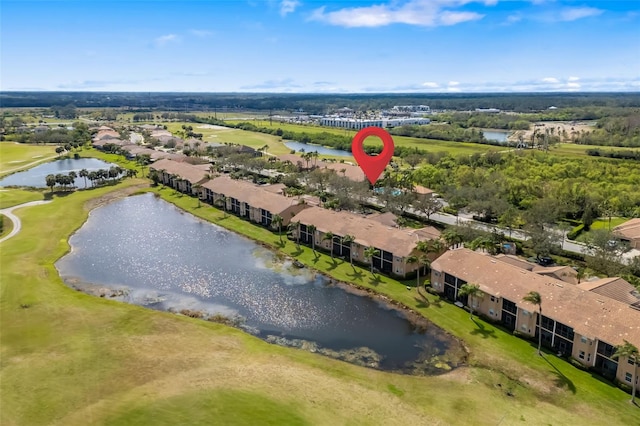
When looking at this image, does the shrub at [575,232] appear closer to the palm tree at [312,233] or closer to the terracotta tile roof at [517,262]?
the terracotta tile roof at [517,262]

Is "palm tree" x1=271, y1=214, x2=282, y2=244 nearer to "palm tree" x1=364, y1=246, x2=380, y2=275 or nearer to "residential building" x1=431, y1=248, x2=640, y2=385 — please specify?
"palm tree" x1=364, y1=246, x2=380, y2=275

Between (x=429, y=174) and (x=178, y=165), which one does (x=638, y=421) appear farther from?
(x=178, y=165)

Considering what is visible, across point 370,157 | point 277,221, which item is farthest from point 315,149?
point 277,221

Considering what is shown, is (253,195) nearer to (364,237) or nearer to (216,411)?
(364,237)

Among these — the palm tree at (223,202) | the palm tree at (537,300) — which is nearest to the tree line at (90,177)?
the palm tree at (223,202)

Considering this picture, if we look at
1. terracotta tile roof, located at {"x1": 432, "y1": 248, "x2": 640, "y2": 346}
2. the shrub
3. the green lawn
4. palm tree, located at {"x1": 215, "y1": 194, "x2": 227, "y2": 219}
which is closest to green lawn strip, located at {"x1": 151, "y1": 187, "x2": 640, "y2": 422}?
terracotta tile roof, located at {"x1": 432, "y1": 248, "x2": 640, "y2": 346}

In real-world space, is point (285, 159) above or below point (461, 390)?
above

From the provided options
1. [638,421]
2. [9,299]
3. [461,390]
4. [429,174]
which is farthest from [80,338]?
[429,174]
